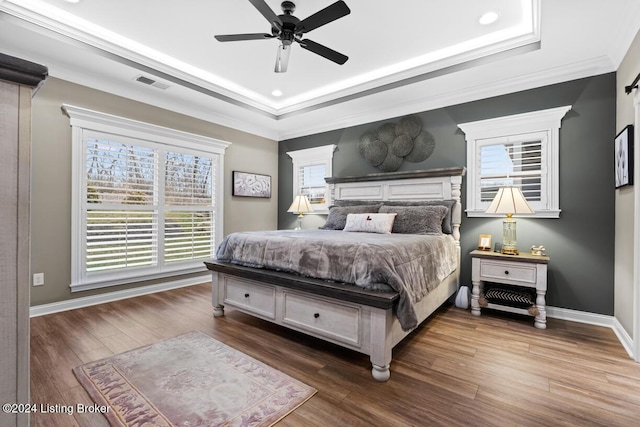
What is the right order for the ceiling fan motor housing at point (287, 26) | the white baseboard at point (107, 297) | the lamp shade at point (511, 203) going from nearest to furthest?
1. the ceiling fan motor housing at point (287, 26)
2. the lamp shade at point (511, 203)
3. the white baseboard at point (107, 297)

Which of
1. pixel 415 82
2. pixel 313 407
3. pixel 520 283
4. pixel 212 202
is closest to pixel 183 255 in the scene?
pixel 212 202

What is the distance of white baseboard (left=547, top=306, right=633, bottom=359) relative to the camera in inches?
107

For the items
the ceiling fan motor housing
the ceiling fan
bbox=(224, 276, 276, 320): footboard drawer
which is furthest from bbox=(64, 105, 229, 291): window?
the ceiling fan motor housing

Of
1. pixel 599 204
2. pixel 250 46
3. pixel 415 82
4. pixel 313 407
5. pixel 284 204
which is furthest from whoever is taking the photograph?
pixel 284 204

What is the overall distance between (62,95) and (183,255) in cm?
238

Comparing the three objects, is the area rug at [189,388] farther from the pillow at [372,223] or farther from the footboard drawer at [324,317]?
the pillow at [372,223]

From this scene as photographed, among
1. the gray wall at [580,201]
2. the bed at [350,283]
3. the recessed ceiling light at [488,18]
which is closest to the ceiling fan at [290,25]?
the recessed ceiling light at [488,18]

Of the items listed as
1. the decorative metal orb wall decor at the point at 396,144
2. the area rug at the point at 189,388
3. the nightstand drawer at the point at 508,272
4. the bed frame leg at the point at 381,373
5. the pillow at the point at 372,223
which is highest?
the decorative metal orb wall decor at the point at 396,144

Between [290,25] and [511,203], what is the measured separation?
2749 mm

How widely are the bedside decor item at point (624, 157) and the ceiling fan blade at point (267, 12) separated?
3023 mm

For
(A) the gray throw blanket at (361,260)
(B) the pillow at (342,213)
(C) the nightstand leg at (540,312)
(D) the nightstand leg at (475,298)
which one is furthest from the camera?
(B) the pillow at (342,213)

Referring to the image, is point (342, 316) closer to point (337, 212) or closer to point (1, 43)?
point (337, 212)

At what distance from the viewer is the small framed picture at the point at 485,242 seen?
354 centimetres

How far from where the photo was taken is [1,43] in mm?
2908
